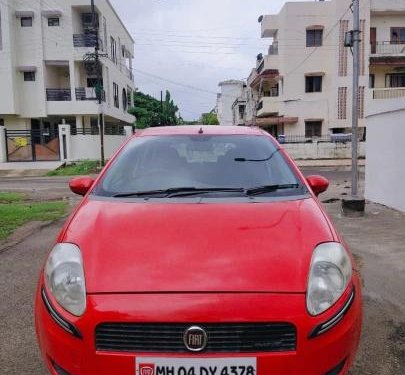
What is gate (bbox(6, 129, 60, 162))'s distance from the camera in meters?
26.2

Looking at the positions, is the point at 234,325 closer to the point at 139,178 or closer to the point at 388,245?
the point at 139,178

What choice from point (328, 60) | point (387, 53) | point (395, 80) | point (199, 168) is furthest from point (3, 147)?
point (395, 80)

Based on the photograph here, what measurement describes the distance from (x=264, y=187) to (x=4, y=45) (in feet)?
94.1

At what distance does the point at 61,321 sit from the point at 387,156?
8.37 meters

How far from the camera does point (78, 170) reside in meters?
23.9

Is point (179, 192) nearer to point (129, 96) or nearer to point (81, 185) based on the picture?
point (81, 185)

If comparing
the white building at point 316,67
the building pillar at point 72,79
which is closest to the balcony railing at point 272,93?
the white building at point 316,67

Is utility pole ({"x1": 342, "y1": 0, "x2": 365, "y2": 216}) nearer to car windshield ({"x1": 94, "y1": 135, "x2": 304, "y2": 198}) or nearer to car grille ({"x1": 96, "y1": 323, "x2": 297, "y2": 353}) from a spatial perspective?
car windshield ({"x1": 94, "y1": 135, "x2": 304, "y2": 198})

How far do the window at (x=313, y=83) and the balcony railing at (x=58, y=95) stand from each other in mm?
17454

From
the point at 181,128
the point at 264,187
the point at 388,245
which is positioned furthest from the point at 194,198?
the point at 388,245

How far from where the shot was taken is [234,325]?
2076 millimetres

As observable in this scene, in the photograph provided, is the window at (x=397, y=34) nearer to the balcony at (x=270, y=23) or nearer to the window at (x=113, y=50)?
the balcony at (x=270, y=23)

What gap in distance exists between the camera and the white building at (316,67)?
3319 cm

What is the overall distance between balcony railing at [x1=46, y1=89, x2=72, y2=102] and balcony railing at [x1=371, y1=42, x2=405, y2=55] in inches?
884
